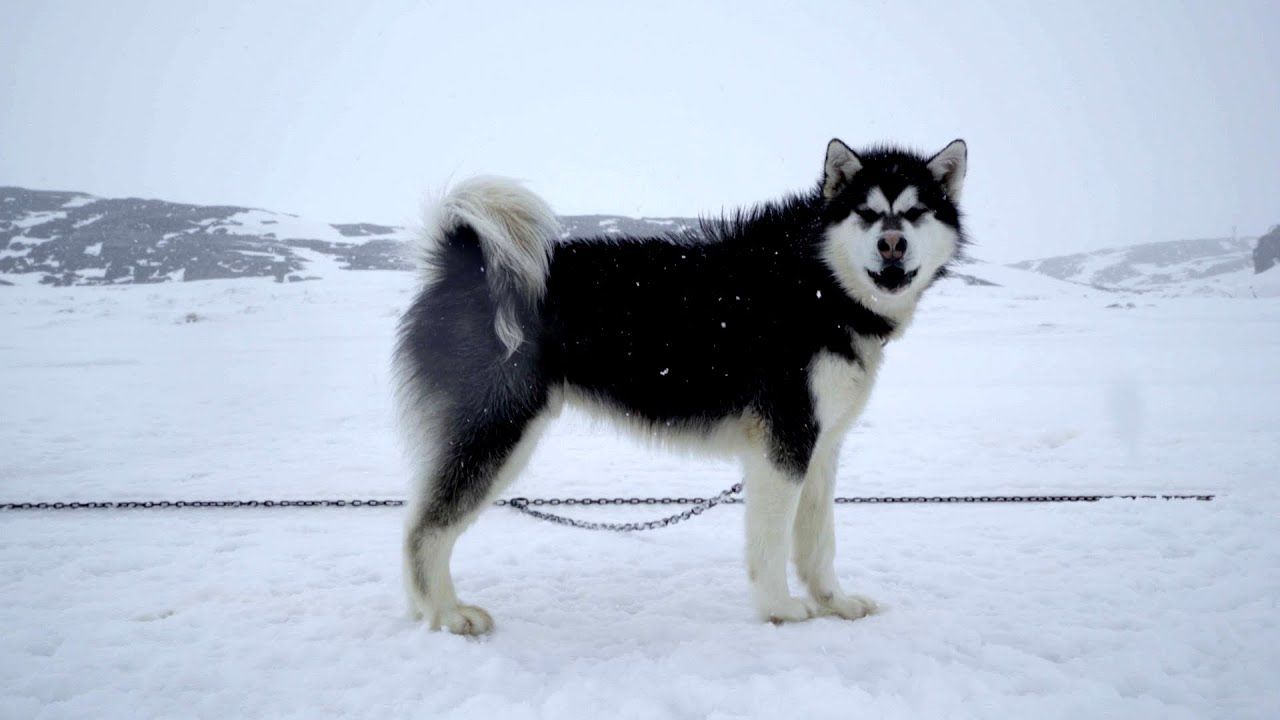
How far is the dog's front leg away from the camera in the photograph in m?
2.88

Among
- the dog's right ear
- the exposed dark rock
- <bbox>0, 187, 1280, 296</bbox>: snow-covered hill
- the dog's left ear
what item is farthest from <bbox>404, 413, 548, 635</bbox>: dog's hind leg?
the exposed dark rock

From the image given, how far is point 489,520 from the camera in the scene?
14.4ft

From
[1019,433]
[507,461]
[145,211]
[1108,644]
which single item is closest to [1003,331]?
[1019,433]

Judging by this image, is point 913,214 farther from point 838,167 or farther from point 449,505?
point 449,505

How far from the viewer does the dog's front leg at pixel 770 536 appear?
9.46 ft

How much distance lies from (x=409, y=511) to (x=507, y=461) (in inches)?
19.0

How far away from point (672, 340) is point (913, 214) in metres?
1.21

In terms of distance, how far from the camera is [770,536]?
2.90 metres

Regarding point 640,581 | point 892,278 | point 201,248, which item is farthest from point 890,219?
point 201,248

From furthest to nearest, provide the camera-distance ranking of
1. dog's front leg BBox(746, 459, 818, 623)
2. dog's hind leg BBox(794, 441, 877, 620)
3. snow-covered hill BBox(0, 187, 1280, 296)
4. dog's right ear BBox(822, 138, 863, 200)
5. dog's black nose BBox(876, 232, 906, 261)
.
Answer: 1. snow-covered hill BBox(0, 187, 1280, 296)
2. dog's hind leg BBox(794, 441, 877, 620)
3. dog's right ear BBox(822, 138, 863, 200)
4. dog's front leg BBox(746, 459, 818, 623)
5. dog's black nose BBox(876, 232, 906, 261)

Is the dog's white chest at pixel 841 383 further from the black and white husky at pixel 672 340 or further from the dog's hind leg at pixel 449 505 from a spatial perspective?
the dog's hind leg at pixel 449 505

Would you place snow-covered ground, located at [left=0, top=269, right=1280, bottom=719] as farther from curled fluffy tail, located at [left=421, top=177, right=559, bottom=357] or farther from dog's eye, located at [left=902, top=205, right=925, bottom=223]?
dog's eye, located at [left=902, top=205, right=925, bottom=223]

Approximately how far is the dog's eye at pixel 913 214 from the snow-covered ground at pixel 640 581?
1703 millimetres

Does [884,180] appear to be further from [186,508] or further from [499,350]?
[186,508]
